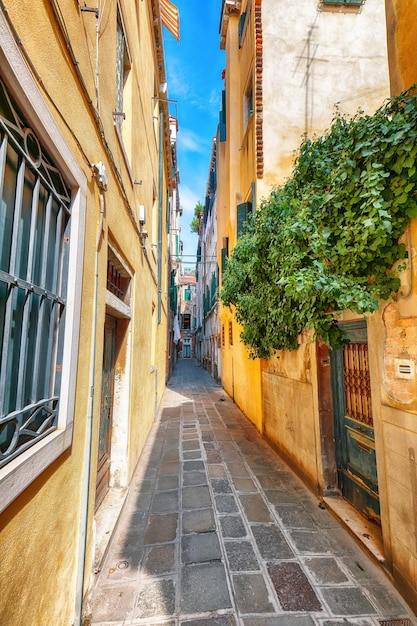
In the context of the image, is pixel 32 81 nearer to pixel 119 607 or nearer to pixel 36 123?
pixel 36 123

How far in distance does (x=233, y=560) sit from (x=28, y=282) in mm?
2701

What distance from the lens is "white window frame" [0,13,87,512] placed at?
1.12 meters

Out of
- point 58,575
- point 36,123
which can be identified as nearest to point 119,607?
point 58,575

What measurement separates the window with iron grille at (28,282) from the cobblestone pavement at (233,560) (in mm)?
1609

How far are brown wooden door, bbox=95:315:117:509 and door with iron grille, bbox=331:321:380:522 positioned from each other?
2.69m

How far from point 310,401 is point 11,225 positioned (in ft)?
12.0

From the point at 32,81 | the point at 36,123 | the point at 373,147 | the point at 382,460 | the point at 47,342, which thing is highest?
the point at 373,147

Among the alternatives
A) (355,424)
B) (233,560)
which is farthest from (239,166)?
(233,560)

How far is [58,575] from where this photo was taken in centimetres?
162

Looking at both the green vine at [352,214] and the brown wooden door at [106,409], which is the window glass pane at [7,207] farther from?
the brown wooden door at [106,409]

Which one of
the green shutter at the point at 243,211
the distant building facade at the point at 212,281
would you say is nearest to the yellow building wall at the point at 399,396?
the green shutter at the point at 243,211

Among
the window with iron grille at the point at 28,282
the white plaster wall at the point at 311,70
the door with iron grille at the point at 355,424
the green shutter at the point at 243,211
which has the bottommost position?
the door with iron grille at the point at 355,424

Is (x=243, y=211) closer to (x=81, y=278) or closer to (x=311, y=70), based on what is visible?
(x=311, y=70)

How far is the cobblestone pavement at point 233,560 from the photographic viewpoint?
1.99 metres
